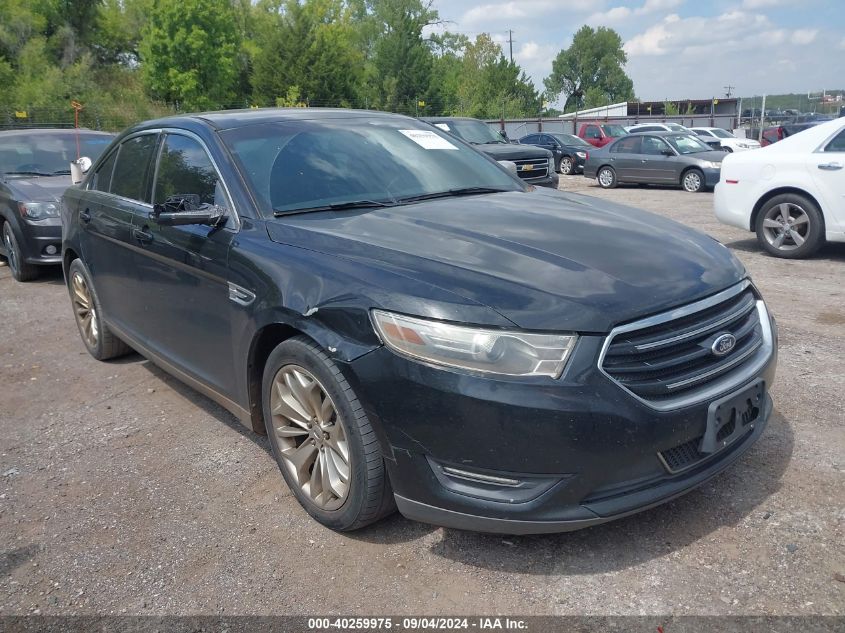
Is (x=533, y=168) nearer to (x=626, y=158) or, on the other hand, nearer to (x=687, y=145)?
(x=626, y=158)

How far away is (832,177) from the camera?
7449mm

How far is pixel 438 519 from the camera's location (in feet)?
8.34

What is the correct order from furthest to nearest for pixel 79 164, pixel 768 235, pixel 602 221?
pixel 768 235 → pixel 79 164 → pixel 602 221

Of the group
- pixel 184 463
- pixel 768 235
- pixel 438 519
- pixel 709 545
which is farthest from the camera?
pixel 768 235

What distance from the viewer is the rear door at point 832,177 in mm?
7418

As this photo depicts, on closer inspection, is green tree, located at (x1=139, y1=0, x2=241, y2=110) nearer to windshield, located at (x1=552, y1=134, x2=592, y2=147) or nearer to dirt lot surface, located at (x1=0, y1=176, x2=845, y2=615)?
windshield, located at (x1=552, y1=134, x2=592, y2=147)

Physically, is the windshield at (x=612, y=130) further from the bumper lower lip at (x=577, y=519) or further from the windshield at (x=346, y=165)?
the bumper lower lip at (x=577, y=519)

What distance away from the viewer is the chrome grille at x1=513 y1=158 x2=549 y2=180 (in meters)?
13.0

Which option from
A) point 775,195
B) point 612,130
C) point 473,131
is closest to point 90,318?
point 775,195

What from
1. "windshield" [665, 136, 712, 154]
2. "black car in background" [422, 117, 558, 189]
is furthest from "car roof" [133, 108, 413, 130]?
"windshield" [665, 136, 712, 154]

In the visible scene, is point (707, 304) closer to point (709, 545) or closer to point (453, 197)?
point (709, 545)

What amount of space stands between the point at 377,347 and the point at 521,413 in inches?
22.1

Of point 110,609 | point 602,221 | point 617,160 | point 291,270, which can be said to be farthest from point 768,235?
point 617,160

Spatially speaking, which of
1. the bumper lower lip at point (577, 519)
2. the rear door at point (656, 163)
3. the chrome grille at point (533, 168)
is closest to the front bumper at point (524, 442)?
the bumper lower lip at point (577, 519)
